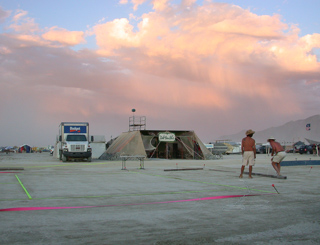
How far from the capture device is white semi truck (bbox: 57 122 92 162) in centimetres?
3216

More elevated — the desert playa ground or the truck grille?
the truck grille

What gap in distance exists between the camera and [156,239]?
189 inches

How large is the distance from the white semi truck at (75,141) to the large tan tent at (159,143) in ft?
13.5

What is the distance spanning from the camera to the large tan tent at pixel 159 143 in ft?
119

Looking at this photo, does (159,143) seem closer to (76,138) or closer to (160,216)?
(76,138)

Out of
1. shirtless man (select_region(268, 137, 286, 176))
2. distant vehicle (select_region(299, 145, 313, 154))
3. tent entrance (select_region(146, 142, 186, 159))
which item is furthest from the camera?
distant vehicle (select_region(299, 145, 313, 154))

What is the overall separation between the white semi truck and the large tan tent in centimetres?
411

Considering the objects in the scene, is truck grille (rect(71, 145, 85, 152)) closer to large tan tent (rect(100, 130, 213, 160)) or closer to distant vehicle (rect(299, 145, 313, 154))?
large tan tent (rect(100, 130, 213, 160))

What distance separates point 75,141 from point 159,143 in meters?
10.1

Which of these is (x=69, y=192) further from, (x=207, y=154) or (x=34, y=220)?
(x=207, y=154)

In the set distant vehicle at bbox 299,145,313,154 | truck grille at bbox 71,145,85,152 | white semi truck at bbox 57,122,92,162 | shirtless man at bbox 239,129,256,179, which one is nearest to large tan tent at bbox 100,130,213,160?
white semi truck at bbox 57,122,92,162

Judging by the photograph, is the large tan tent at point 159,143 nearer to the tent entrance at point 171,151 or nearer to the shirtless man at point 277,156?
the tent entrance at point 171,151

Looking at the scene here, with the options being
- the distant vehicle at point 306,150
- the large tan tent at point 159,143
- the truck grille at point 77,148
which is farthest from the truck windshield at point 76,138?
the distant vehicle at point 306,150

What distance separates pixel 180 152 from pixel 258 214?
3577 centimetres
